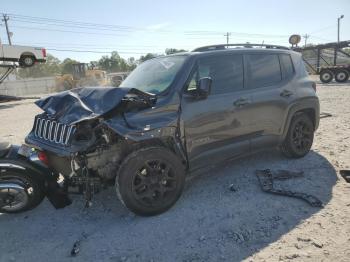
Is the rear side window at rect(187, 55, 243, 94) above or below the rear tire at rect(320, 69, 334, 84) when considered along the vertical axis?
above

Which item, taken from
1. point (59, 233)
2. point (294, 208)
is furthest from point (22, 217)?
point (294, 208)

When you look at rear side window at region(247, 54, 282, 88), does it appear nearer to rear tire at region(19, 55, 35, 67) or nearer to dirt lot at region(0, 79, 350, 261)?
dirt lot at region(0, 79, 350, 261)

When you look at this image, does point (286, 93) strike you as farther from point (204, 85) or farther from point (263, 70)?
point (204, 85)

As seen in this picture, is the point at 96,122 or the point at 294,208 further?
the point at 294,208

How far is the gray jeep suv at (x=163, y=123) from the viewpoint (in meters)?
3.38

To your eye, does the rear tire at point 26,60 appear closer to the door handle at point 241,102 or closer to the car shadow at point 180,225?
the car shadow at point 180,225

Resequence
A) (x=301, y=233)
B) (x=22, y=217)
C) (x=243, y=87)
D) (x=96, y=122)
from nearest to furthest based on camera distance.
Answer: (x=301, y=233) → (x=96, y=122) → (x=22, y=217) → (x=243, y=87)

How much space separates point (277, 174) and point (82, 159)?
2.89 metres

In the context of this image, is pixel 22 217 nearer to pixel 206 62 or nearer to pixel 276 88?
pixel 206 62

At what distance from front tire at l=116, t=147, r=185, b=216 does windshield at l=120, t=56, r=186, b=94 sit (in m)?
0.87

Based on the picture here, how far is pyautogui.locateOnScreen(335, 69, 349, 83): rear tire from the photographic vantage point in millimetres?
22516

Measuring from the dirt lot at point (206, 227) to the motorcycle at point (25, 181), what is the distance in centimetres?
18

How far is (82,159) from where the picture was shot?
336 centimetres

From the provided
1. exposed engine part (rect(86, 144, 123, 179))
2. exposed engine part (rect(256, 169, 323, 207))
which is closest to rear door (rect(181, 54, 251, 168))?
exposed engine part (rect(256, 169, 323, 207))
